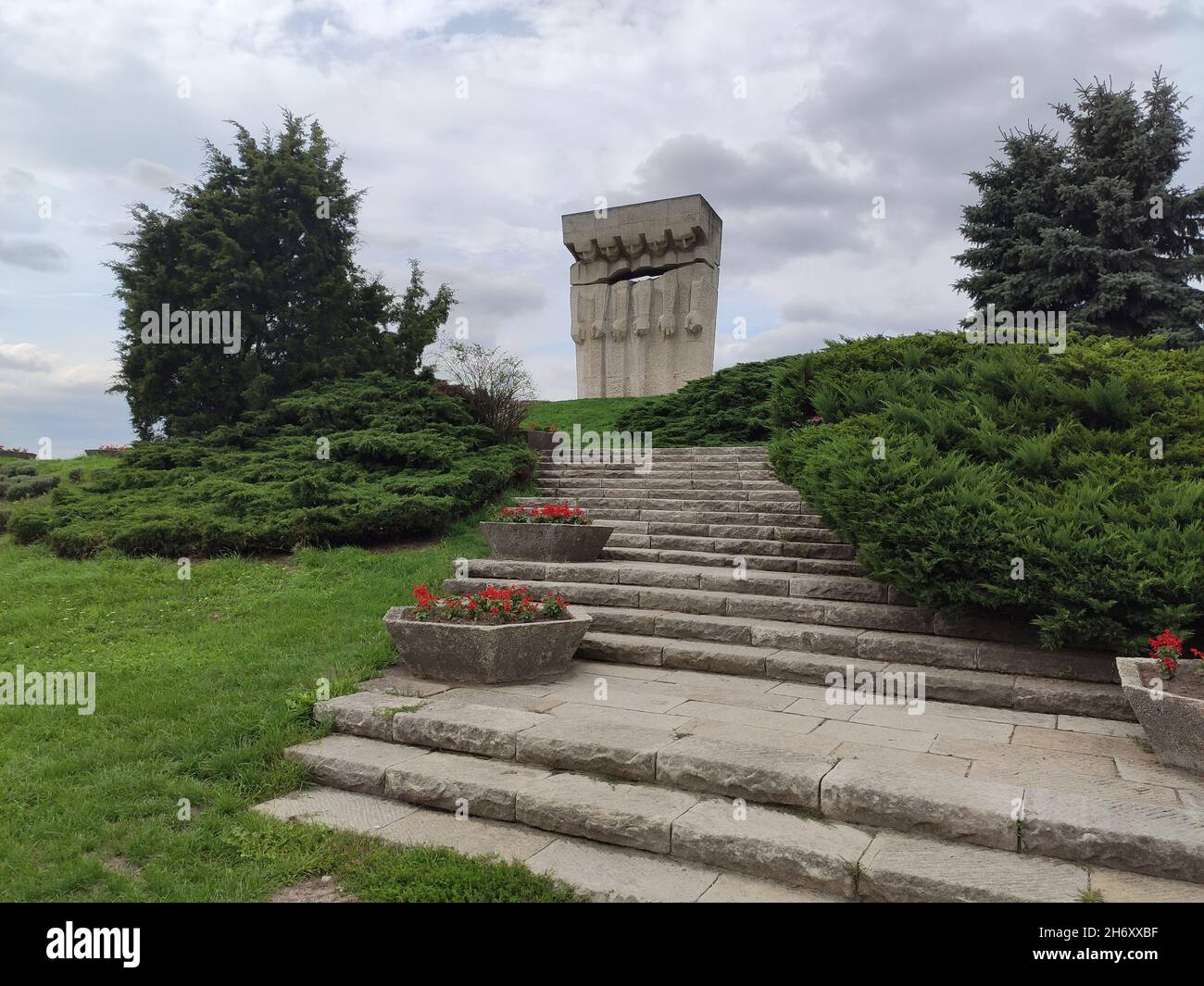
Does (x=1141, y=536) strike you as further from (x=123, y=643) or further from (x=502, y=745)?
(x=123, y=643)

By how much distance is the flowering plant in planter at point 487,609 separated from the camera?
5805 mm

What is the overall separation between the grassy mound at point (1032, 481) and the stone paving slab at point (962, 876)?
2.16 metres

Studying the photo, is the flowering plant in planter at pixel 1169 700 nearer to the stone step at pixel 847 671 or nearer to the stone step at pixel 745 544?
the stone step at pixel 847 671

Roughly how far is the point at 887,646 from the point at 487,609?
2906 mm

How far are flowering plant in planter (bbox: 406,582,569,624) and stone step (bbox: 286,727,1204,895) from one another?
1405mm

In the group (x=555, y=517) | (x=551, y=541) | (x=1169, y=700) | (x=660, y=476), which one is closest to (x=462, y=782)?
(x=1169, y=700)

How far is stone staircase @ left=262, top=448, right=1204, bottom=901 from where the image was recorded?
3.21 metres

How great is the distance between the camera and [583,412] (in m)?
19.1

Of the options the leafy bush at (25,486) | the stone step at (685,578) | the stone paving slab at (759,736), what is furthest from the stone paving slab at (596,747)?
the leafy bush at (25,486)

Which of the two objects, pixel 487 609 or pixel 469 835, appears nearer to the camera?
pixel 469 835

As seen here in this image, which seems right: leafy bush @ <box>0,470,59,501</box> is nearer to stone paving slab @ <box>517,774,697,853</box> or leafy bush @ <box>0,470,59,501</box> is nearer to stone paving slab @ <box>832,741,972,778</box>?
stone paving slab @ <box>517,774,697,853</box>

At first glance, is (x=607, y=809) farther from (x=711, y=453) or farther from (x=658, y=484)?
(x=711, y=453)

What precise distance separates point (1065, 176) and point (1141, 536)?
1511 cm
